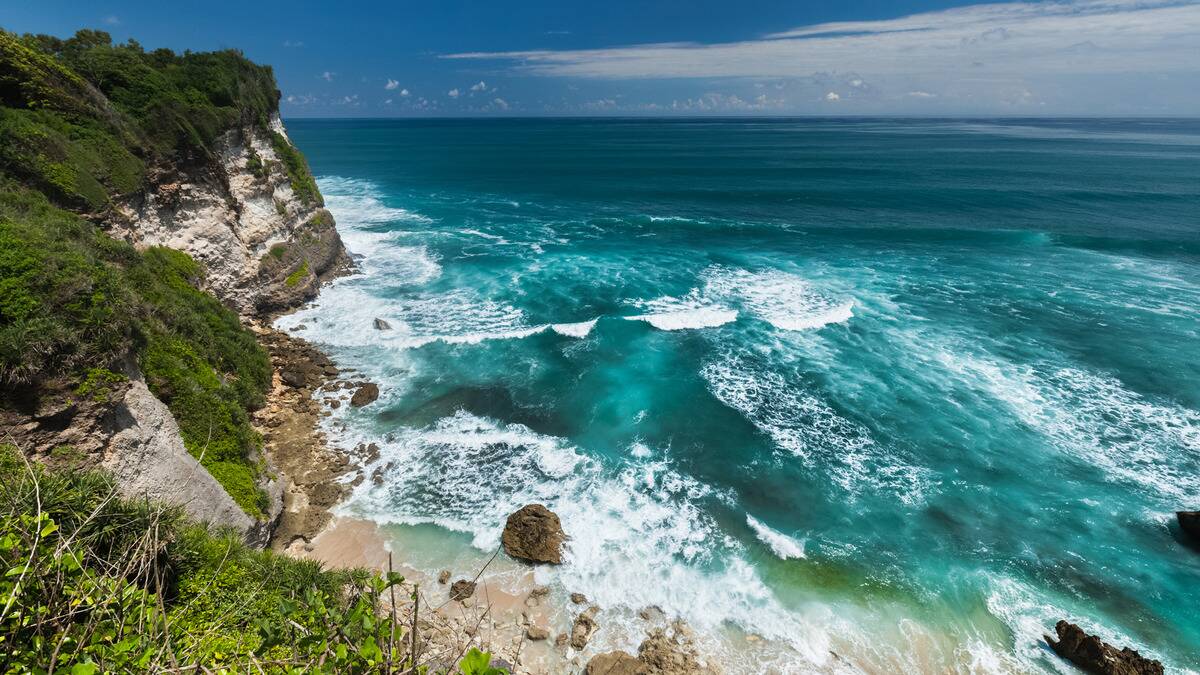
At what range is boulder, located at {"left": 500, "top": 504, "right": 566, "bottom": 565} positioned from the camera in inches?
647

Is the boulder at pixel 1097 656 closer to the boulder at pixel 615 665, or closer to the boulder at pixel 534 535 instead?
the boulder at pixel 615 665

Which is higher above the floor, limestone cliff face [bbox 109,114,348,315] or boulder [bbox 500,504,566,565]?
limestone cliff face [bbox 109,114,348,315]

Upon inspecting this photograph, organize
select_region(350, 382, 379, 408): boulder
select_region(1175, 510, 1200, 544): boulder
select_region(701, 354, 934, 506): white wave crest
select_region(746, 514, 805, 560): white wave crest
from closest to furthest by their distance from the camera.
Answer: select_region(746, 514, 805, 560): white wave crest, select_region(1175, 510, 1200, 544): boulder, select_region(701, 354, 934, 506): white wave crest, select_region(350, 382, 379, 408): boulder

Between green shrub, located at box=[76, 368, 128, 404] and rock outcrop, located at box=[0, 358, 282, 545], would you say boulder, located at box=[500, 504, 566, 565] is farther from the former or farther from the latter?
green shrub, located at box=[76, 368, 128, 404]

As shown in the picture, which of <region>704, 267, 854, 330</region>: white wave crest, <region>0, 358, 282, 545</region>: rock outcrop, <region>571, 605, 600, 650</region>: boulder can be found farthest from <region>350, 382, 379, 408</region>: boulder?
<region>704, 267, 854, 330</region>: white wave crest

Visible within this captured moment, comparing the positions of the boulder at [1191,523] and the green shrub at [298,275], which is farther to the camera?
the green shrub at [298,275]

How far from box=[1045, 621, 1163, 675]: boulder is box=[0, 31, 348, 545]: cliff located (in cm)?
2328

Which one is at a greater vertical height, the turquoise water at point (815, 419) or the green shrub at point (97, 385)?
the green shrub at point (97, 385)

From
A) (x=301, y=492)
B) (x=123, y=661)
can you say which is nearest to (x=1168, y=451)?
(x=123, y=661)

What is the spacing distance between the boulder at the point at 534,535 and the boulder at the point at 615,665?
342cm

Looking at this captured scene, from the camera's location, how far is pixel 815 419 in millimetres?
23406

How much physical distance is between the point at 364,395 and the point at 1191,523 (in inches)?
1281

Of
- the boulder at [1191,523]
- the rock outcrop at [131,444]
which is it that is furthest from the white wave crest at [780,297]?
the rock outcrop at [131,444]

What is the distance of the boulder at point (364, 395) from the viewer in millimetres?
23516
